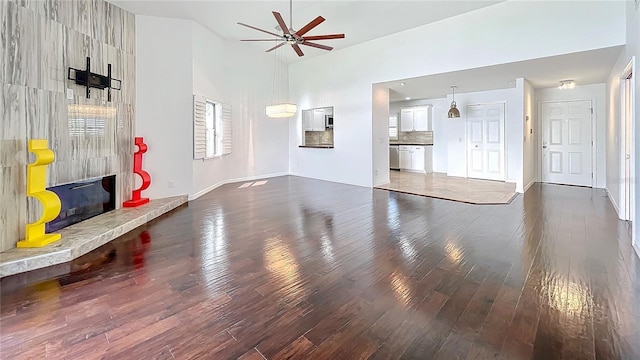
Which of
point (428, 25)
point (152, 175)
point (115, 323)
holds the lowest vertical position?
point (115, 323)

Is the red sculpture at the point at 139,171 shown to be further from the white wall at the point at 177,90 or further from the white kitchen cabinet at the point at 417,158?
the white kitchen cabinet at the point at 417,158

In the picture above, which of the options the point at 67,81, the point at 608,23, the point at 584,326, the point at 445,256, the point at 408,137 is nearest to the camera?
the point at 584,326

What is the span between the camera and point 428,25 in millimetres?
6312

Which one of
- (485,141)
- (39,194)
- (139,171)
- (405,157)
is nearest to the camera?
(39,194)

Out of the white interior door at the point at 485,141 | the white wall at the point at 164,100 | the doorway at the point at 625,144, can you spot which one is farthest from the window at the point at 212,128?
the doorway at the point at 625,144

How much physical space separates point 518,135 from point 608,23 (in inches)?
108

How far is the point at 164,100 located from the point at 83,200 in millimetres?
2149

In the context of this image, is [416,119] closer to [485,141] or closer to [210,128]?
Result: [485,141]

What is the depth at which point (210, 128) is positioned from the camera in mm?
7223

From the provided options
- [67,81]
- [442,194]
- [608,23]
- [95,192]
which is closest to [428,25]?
[608,23]

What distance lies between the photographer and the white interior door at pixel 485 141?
8.73m

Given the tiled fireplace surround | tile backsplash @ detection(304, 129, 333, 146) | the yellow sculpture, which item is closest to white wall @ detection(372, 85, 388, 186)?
tile backsplash @ detection(304, 129, 333, 146)

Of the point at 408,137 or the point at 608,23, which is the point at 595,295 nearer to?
the point at 608,23

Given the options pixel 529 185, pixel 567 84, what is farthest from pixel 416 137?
pixel 567 84
